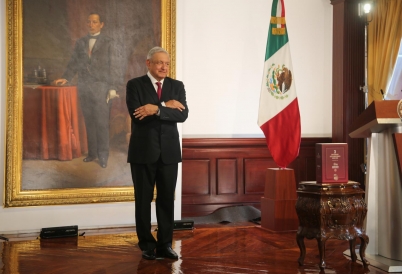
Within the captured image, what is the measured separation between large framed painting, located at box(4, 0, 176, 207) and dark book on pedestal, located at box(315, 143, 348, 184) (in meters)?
2.73

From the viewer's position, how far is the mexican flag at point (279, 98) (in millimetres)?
5930

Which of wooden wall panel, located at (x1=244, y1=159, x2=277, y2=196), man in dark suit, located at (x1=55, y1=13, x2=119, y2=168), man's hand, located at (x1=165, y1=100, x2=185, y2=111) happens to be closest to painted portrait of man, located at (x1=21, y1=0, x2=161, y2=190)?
man in dark suit, located at (x1=55, y1=13, x2=119, y2=168)

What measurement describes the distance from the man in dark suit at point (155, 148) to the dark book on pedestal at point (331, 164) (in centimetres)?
104

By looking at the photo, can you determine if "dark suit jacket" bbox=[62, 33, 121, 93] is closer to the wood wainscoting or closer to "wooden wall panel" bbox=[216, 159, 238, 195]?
the wood wainscoting

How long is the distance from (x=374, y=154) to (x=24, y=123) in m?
3.53

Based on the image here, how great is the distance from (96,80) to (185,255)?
2454 millimetres

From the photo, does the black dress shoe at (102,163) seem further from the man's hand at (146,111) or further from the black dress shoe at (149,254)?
the man's hand at (146,111)

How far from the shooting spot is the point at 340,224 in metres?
3.59

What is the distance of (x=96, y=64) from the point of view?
579 centimetres

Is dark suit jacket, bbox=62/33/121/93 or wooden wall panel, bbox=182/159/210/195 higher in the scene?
dark suit jacket, bbox=62/33/121/93

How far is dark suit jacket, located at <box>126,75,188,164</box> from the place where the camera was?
12.7ft

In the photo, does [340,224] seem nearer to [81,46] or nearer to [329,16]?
[81,46]

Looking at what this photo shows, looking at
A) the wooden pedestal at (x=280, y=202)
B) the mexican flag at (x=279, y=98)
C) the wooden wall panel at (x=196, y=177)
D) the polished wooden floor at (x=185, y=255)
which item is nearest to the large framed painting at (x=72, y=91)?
the polished wooden floor at (x=185, y=255)

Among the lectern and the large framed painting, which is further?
the large framed painting
